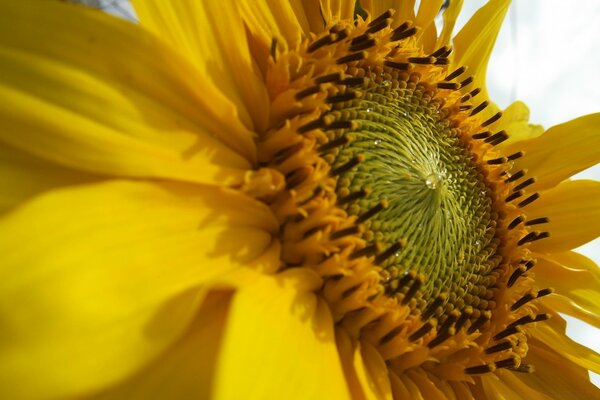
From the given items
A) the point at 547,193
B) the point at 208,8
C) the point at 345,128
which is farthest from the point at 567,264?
the point at 208,8

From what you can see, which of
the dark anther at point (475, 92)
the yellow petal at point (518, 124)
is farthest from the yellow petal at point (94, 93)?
the yellow petal at point (518, 124)

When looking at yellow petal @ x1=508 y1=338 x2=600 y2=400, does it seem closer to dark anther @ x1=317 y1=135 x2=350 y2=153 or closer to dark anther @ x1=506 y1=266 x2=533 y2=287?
dark anther @ x1=506 y1=266 x2=533 y2=287

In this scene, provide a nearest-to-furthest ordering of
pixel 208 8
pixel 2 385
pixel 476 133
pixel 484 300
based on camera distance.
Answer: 1. pixel 2 385
2. pixel 208 8
3. pixel 484 300
4. pixel 476 133

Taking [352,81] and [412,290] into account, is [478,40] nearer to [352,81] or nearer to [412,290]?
[352,81]

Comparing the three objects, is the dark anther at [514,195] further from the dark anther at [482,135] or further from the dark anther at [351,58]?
the dark anther at [351,58]

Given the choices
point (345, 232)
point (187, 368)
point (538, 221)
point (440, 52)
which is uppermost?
point (440, 52)

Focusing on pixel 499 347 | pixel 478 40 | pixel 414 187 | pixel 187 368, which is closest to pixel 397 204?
pixel 414 187

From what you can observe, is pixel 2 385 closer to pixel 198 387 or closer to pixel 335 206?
pixel 198 387

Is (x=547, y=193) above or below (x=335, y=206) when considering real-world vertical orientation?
above
